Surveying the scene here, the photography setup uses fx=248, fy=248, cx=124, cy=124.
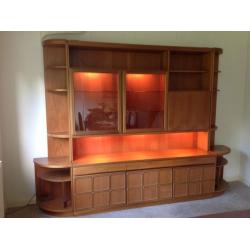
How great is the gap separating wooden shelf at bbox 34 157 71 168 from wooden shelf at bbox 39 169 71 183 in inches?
6.0

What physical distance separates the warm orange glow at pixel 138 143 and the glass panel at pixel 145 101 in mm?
352

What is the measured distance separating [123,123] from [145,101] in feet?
1.43

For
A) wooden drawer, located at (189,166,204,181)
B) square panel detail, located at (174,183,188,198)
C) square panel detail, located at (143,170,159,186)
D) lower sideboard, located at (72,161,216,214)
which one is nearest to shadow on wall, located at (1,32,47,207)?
lower sideboard, located at (72,161,216,214)

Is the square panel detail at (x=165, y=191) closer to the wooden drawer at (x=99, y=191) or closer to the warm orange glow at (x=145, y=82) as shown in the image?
the wooden drawer at (x=99, y=191)

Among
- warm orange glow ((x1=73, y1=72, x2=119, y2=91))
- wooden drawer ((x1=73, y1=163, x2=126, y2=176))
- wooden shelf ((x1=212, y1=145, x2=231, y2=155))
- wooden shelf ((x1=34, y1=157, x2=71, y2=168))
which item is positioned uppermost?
warm orange glow ((x1=73, y1=72, x2=119, y2=91))

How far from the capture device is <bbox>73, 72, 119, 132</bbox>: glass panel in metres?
3.00

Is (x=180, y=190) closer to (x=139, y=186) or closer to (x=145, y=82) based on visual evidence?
(x=139, y=186)

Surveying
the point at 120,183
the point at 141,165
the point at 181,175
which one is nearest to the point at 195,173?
the point at 181,175

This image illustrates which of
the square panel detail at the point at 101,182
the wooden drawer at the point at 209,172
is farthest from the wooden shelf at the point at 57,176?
the wooden drawer at the point at 209,172

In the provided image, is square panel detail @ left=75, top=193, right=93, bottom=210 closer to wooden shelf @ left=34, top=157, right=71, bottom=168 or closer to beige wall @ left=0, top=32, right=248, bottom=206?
wooden shelf @ left=34, top=157, right=71, bottom=168

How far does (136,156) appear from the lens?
128 inches
